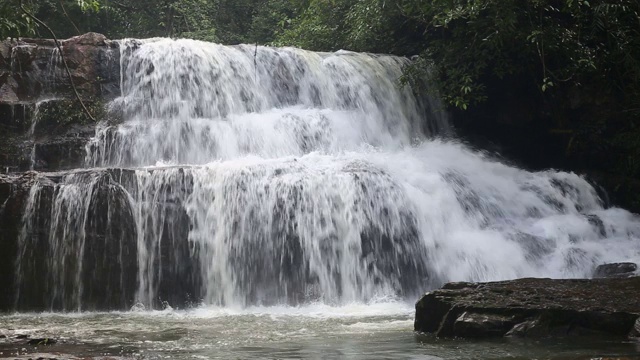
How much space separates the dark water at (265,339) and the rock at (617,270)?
3.34 metres

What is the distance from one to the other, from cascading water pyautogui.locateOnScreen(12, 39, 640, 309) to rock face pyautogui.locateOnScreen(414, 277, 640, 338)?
114 inches

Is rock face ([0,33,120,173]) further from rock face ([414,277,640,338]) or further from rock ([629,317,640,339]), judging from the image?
rock ([629,317,640,339])

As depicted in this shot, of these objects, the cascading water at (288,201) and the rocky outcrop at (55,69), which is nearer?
the cascading water at (288,201)

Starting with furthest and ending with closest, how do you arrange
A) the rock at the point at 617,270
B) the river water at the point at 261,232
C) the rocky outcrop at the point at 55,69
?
the rocky outcrop at the point at 55,69, the rock at the point at 617,270, the river water at the point at 261,232

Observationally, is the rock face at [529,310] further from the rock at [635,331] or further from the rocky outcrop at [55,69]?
the rocky outcrop at [55,69]

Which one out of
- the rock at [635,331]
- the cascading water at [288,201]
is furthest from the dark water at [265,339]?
the cascading water at [288,201]

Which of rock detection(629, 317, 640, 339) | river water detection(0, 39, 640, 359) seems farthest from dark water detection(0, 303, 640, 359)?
rock detection(629, 317, 640, 339)

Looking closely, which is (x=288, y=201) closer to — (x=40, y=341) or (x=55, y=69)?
(x=40, y=341)

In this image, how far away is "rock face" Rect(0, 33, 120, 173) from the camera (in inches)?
449

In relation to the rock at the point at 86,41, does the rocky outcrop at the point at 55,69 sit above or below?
below

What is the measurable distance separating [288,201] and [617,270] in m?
4.54

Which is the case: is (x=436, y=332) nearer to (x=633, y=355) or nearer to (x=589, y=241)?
(x=633, y=355)

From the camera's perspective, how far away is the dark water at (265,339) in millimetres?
4953

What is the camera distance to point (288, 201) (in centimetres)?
967
